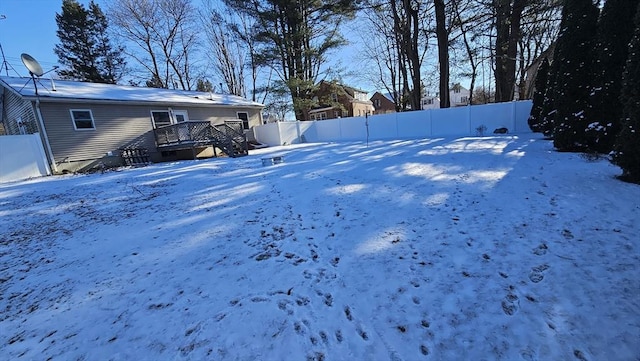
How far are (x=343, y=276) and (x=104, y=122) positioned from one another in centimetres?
1366

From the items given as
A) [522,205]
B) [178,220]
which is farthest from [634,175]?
[178,220]

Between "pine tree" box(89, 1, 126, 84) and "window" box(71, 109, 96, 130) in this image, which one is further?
"pine tree" box(89, 1, 126, 84)

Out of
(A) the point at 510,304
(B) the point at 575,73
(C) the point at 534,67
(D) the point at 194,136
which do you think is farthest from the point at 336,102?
(A) the point at 510,304

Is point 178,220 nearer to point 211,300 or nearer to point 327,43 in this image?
point 211,300

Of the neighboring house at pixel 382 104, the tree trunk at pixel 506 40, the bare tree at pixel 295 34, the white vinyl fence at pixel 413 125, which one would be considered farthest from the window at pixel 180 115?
the neighboring house at pixel 382 104

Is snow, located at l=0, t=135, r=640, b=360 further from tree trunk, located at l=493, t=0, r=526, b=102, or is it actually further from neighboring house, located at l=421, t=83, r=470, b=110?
neighboring house, located at l=421, t=83, r=470, b=110

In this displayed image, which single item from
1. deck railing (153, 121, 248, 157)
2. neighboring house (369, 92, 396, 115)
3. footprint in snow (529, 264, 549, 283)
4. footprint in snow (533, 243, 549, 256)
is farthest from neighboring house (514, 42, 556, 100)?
neighboring house (369, 92, 396, 115)

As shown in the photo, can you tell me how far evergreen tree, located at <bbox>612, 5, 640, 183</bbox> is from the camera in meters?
3.88

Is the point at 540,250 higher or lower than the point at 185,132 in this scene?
lower

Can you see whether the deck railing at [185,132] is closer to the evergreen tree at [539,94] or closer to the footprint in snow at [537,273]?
the footprint in snow at [537,273]

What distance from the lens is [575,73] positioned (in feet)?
21.3

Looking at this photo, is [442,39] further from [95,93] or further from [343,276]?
[95,93]

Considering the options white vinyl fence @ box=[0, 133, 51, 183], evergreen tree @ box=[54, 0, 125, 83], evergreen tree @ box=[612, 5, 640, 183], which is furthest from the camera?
evergreen tree @ box=[54, 0, 125, 83]

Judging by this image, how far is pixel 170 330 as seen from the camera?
6.27ft
